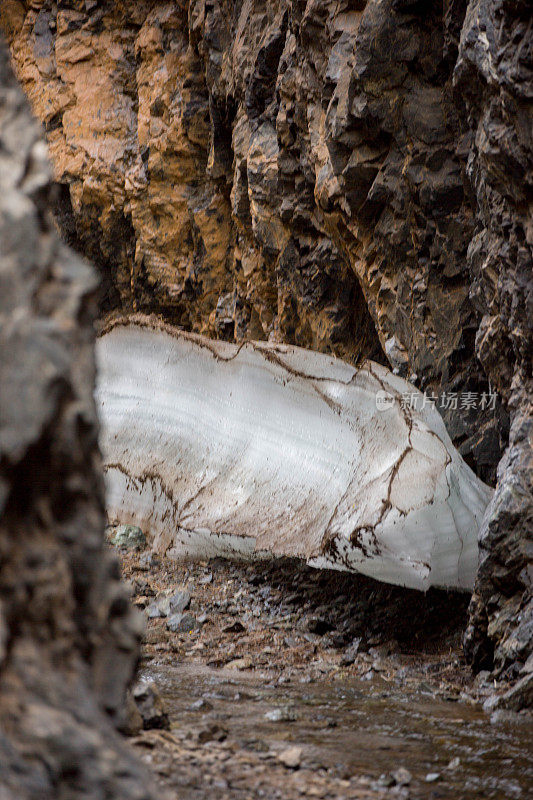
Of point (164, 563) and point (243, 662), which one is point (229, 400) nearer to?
point (164, 563)

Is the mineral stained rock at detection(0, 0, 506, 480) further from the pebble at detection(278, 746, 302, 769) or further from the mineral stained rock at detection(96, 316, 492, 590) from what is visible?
the pebble at detection(278, 746, 302, 769)

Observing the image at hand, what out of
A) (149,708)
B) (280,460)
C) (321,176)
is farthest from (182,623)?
(321,176)

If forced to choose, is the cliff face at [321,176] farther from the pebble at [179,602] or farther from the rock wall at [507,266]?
the pebble at [179,602]

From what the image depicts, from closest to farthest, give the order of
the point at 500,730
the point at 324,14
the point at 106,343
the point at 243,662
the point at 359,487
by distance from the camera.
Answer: the point at 500,730
the point at 243,662
the point at 359,487
the point at 324,14
the point at 106,343

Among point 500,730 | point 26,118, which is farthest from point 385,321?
point 26,118

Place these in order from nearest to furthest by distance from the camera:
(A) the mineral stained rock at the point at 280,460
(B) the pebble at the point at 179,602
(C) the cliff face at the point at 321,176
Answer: (C) the cliff face at the point at 321,176 < (A) the mineral stained rock at the point at 280,460 < (B) the pebble at the point at 179,602

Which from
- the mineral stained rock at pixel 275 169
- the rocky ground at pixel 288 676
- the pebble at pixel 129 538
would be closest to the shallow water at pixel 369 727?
the rocky ground at pixel 288 676
